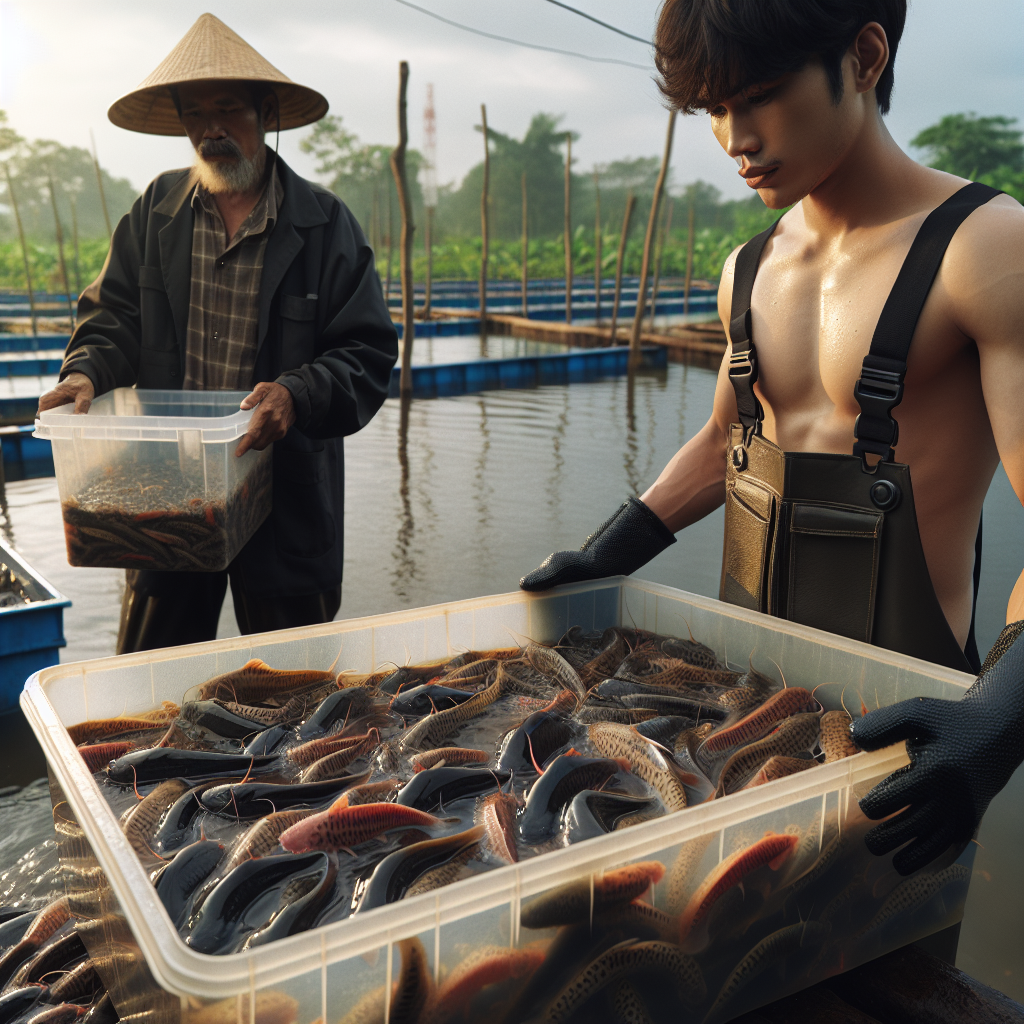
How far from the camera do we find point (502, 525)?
709 cm

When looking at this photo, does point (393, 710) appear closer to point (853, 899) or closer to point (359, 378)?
point (853, 899)

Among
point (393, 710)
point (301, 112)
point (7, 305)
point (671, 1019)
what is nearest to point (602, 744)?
point (393, 710)

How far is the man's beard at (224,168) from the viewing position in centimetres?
257

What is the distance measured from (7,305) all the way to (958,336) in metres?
32.4

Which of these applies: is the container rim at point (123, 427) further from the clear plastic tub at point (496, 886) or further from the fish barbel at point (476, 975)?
the fish barbel at point (476, 975)

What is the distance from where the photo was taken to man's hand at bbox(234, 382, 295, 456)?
2115 millimetres

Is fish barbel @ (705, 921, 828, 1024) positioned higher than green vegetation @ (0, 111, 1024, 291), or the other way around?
green vegetation @ (0, 111, 1024, 291)

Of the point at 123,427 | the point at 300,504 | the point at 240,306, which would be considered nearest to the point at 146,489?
the point at 123,427

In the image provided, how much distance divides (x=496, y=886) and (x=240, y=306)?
2.19 metres

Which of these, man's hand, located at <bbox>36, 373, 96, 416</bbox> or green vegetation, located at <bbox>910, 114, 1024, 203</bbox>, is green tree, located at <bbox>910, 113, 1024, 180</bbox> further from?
man's hand, located at <bbox>36, 373, 96, 416</bbox>

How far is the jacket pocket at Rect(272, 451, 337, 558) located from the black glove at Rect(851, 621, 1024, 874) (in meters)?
1.93

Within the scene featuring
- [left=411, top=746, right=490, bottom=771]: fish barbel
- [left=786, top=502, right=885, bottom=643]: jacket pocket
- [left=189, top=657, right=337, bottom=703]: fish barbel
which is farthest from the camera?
[left=786, top=502, right=885, bottom=643]: jacket pocket

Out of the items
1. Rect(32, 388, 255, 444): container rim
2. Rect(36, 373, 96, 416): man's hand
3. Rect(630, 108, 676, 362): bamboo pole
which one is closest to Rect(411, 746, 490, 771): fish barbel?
Rect(32, 388, 255, 444): container rim

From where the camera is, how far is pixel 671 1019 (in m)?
0.89
